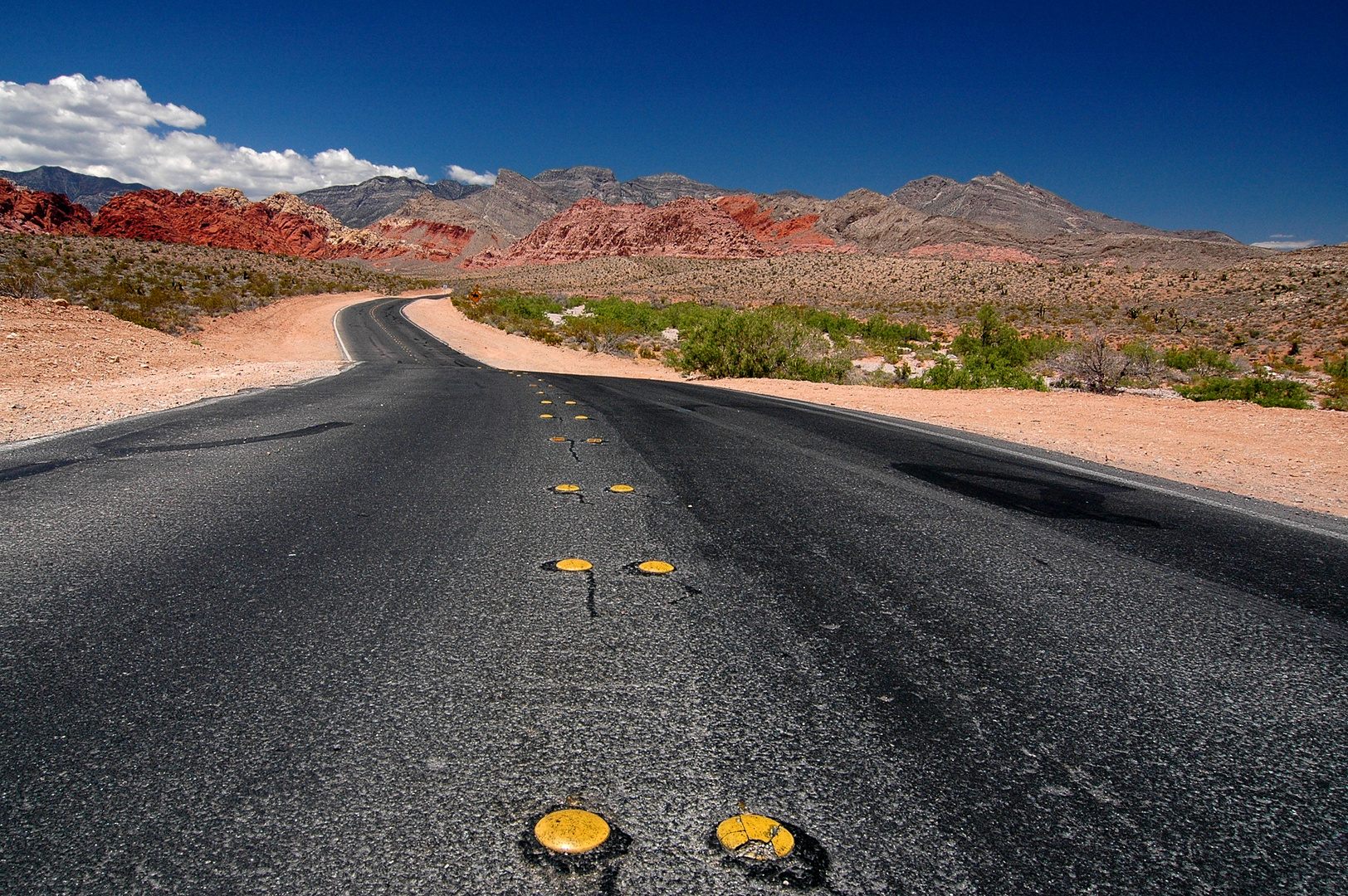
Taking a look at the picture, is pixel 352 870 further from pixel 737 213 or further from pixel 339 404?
pixel 737 213

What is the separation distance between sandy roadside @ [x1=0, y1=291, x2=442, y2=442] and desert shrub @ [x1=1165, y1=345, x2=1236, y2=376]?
2171 cm

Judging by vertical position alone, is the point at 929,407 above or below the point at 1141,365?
below

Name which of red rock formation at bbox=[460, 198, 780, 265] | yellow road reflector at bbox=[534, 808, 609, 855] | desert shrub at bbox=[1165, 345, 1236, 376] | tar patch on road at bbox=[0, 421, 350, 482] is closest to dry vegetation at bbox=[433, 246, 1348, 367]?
desert shrub at bbox=[1165, 345, 1236, 376]

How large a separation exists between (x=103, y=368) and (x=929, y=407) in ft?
50.9

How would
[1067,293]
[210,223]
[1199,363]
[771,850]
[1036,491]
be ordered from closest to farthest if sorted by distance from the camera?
1. [771,850]
2. [1036,491]
3. [1199,363]
4. [1067,293]
5. [210,223]

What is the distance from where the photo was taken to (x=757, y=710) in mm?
2154

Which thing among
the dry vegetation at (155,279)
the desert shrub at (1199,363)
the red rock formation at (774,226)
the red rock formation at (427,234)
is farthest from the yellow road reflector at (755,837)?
the red rock formation at (427,234)

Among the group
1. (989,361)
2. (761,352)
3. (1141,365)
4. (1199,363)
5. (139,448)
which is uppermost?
(1199,363)

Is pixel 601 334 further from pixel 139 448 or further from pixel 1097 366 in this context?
pixel 139 448

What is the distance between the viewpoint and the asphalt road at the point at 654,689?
1581 millimetres

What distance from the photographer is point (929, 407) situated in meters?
12.6

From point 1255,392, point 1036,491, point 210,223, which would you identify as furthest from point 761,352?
point 210,223

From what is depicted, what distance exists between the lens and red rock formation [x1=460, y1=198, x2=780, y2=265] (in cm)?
11569

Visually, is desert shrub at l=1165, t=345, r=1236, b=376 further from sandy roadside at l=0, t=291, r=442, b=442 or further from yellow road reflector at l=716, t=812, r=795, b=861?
sandy roadside at l=0, t=291, r=442, b=442
